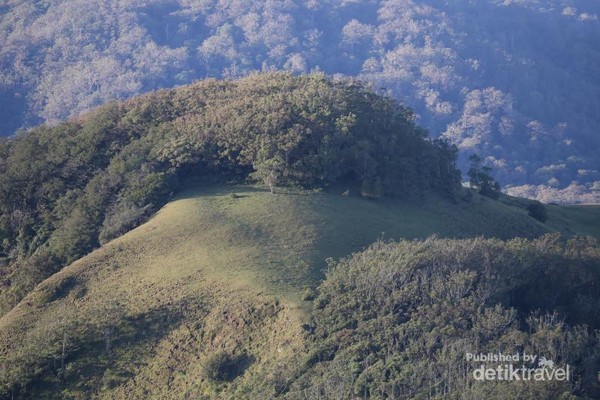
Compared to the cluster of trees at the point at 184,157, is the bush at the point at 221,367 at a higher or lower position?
higher

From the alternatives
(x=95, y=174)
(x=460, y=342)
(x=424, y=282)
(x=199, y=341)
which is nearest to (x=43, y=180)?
(x=95, y=174)

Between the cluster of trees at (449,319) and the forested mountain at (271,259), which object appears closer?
the cluster of trees at (449,319)

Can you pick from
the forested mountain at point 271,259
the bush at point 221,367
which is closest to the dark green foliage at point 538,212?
the forested mountain at point 271,259

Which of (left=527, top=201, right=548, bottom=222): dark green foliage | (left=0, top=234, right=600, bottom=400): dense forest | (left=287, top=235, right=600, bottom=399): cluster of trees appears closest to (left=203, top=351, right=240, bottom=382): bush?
(left=0, top=234, right=600, bottom=400): dense forest

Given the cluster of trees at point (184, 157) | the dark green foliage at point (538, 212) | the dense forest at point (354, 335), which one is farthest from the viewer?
the dark green foliage at point (538, 212)

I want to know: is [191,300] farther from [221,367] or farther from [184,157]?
[184,157]

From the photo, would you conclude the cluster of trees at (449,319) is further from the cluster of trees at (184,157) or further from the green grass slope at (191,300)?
the cluster of trees at (184,157)

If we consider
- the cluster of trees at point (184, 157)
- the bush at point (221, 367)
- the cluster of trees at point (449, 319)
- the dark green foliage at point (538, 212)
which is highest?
the cluster of trees at point (449, 319)
